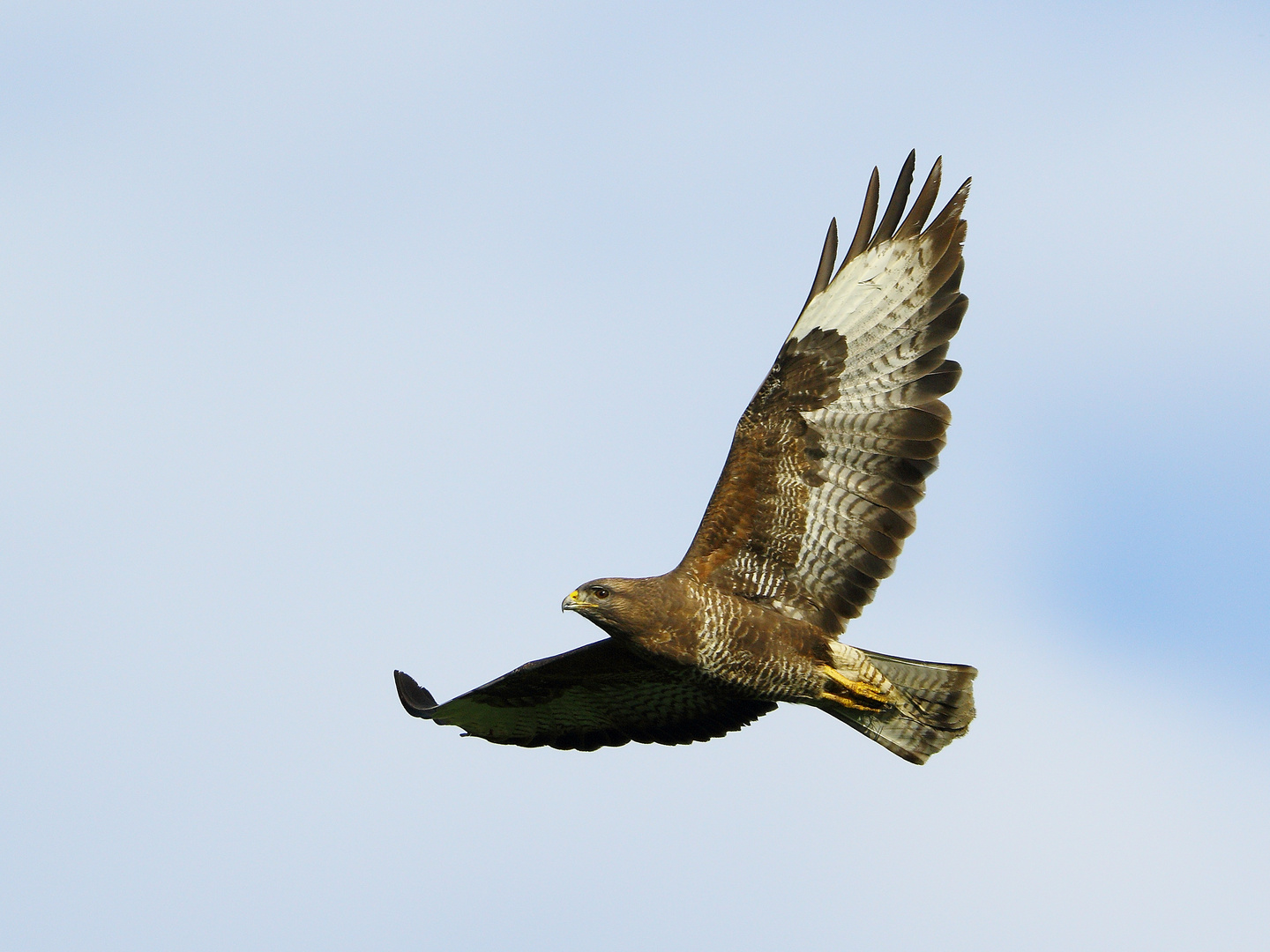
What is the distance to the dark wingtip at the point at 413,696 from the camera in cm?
1305

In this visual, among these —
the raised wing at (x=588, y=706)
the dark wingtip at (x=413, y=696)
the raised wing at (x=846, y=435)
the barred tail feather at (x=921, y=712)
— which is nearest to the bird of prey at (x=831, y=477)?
the raised wing at (x=846, y=435)

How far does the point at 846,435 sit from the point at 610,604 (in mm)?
1957

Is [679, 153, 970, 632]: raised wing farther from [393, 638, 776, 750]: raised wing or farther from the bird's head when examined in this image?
[393, 638, 776, 750]: raised wing

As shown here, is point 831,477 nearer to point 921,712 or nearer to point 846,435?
point 846,435

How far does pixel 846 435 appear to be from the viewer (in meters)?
11.7

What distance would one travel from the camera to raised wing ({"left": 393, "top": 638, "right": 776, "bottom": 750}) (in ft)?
41.2

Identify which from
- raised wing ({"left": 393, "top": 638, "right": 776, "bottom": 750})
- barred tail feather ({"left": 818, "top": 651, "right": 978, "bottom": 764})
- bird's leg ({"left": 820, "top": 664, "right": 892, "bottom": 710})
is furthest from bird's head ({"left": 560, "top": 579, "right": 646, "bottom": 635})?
barred tail feather ({"left": 818, "top": 651, "right": 978, "bottom": 764})

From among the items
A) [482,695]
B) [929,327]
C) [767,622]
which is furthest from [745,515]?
[482,695]

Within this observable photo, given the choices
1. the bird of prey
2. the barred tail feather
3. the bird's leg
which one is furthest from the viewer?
the barred tail feather

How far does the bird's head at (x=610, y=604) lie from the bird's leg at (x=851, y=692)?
4.74 feet

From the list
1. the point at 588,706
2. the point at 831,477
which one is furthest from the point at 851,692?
the point at 588,706

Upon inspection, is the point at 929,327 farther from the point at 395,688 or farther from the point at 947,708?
the point at 395,688

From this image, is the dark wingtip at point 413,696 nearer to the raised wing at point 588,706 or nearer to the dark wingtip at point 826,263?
the raised wing at point 588,706

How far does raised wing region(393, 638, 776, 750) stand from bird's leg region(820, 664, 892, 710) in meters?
0.61
